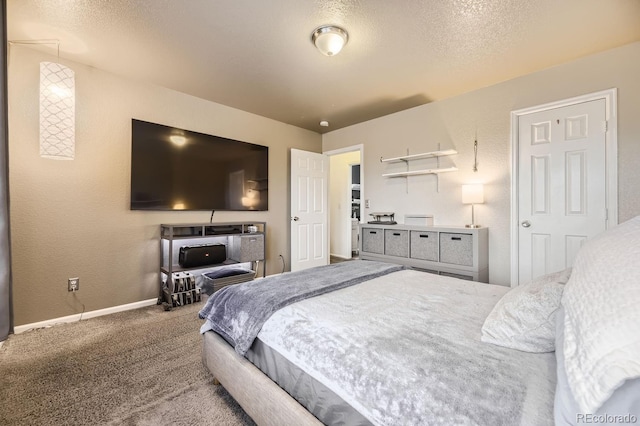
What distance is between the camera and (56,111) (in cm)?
209

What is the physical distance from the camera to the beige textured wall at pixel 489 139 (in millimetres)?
2350

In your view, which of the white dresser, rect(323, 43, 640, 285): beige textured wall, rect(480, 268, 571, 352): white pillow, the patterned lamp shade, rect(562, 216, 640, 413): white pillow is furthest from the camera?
the white dresser

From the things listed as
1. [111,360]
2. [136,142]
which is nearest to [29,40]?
[136,142]

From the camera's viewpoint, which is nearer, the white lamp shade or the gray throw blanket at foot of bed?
the gray throw blanket at foot of bed

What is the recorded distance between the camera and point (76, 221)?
8.73 feet

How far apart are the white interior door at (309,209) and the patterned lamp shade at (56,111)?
105 inches

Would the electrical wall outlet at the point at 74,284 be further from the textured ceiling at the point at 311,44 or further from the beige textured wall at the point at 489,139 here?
the beige textured wall at the point at 489,139

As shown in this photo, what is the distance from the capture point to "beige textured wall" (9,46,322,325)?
240 centimetres

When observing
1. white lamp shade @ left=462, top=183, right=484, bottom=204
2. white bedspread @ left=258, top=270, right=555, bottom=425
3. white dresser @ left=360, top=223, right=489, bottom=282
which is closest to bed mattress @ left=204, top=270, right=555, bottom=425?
white bedspread @ left=258, top=270, right=555, bottom=425

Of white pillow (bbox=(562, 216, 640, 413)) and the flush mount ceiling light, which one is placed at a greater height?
the flush mount ceiling light

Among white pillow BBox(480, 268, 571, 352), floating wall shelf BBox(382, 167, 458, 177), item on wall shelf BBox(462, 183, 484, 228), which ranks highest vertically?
floating wall shelf BBox(382, 167, 458, 177)

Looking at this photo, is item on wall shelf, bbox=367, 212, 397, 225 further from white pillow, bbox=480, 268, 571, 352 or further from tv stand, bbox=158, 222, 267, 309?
white pillow, bbox=480, 268, 571, 352

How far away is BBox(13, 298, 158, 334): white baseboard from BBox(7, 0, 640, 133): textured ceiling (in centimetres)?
254

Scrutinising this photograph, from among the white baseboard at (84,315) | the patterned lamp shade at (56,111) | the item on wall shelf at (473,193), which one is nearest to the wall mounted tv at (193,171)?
the patterned lamp shade at (56,111)
